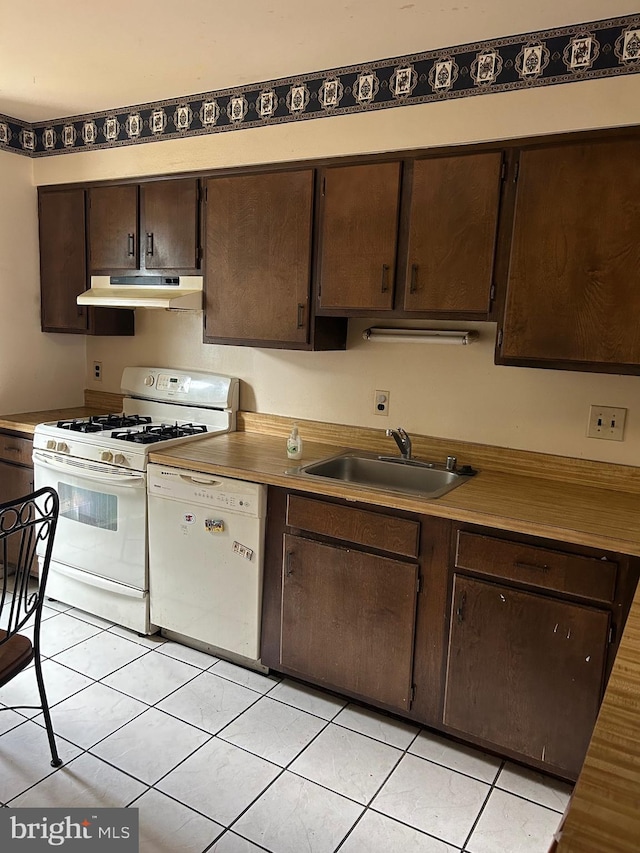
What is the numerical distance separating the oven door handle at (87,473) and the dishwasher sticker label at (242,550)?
54 cm

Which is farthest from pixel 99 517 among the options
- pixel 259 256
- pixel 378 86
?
pixel 378 86

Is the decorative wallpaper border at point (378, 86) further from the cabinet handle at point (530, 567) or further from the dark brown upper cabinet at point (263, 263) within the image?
the cabinet handle at point (530, 567)

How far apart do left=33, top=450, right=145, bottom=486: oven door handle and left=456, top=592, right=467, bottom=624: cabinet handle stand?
1.44 m

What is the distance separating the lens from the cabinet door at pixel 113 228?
318 cm

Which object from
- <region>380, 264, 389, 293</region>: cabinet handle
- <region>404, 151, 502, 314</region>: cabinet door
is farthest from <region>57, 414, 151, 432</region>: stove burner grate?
<region>404, 151, 502, 314</region>: cabinet door

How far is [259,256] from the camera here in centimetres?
279

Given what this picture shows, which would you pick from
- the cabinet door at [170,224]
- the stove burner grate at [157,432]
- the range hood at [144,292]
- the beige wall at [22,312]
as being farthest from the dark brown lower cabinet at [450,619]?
the beige wall at [22,312]

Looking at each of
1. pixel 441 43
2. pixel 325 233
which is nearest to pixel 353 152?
pixel 325 233

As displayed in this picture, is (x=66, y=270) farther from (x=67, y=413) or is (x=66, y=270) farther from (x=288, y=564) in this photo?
(x=288, y=564)

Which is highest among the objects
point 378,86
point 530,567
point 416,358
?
point 378,86

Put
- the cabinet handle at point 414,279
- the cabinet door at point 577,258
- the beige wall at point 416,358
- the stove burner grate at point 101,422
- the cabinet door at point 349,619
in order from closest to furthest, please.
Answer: the cabinet door at point 577,258 → the beige wall at point 416,358 → the cabinet door at point 349,619 → the cabinet handle at point 414,279 → the stove burner grate at point 101,422

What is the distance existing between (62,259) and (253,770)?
2.74m

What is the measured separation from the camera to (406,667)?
7.55 ft

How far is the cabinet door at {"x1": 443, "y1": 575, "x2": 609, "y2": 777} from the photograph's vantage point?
6.45 ft
